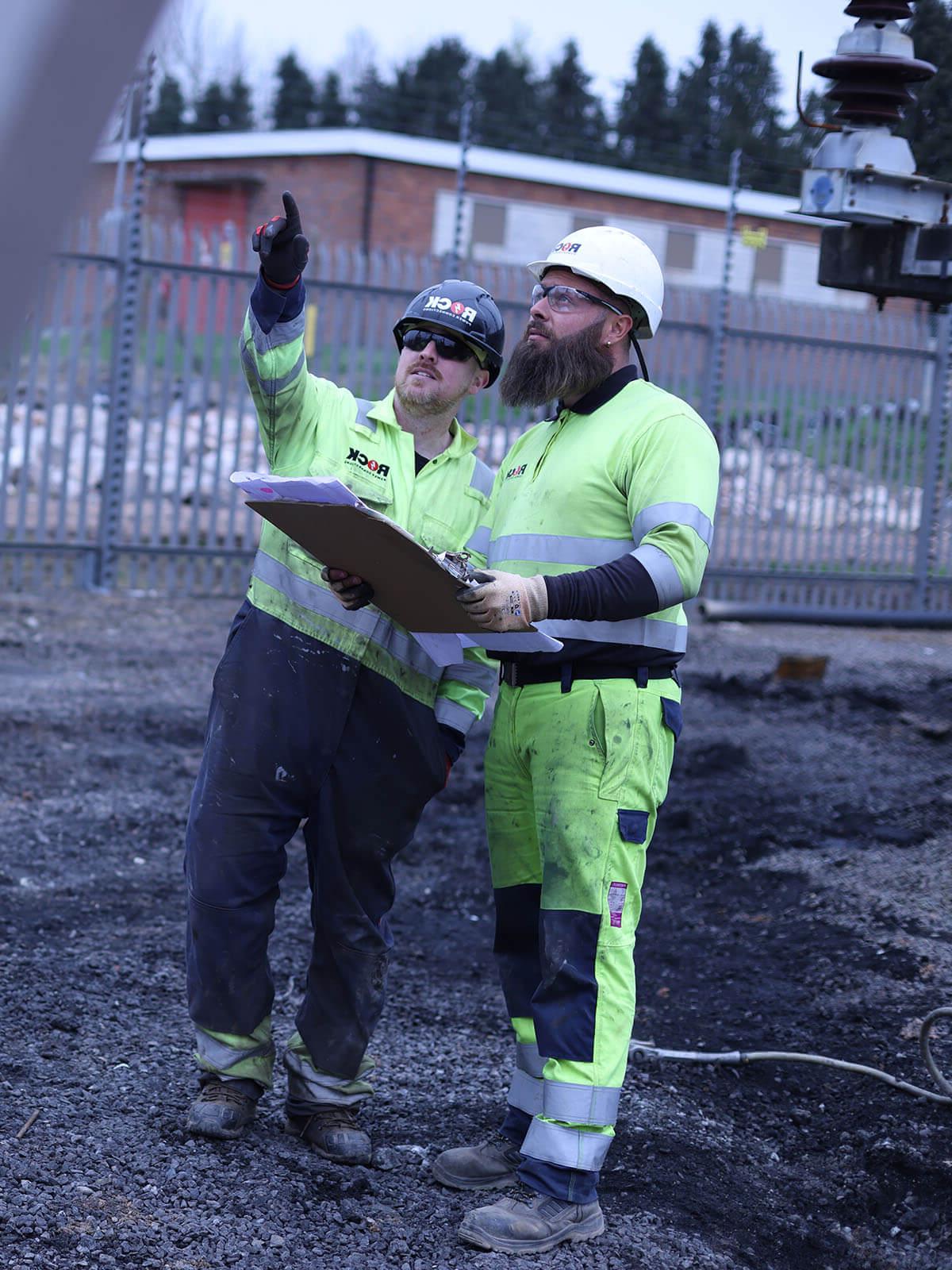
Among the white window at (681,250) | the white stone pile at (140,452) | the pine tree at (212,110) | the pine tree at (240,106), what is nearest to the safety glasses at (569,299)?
the white stone pile at (140,452)

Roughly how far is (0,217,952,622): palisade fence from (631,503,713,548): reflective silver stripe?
7.90 m

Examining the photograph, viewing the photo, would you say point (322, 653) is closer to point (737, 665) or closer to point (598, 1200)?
point (598, 1200)

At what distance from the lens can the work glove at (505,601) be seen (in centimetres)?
306

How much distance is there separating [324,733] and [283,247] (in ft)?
3.84

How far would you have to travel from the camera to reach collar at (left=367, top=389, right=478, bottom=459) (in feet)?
11.8

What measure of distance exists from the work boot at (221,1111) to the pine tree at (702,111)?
2171 centimetres

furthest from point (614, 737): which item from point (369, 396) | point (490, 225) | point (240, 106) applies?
point (240, 106)

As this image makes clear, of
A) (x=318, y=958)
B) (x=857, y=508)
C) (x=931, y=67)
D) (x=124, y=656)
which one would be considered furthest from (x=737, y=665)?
(x=318, y=958)

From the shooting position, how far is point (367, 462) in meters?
3.53

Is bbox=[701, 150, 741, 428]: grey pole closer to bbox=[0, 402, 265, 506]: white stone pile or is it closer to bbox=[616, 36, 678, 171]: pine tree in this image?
bbox=[0, 402, 265, 506]: white stone pile

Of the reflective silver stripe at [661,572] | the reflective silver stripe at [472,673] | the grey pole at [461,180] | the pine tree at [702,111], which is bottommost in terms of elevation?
the reflective silver stripe at [472,673]

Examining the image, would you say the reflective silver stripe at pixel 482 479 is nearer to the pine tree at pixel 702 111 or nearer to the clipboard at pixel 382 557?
the clipboard at pixel 382 557

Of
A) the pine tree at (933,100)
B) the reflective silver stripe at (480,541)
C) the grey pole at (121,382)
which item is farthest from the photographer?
the grey pole at (121,382)

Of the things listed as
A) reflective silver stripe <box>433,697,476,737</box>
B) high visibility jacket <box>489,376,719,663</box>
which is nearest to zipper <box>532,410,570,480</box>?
high visibility jacket <box>489,376,719,663</box>
